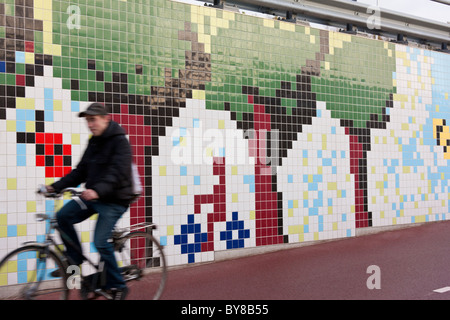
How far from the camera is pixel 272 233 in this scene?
21.6ft

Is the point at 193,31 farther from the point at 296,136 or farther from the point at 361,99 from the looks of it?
the point at 361,99

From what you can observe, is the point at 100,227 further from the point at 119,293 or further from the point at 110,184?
the point at 119,293

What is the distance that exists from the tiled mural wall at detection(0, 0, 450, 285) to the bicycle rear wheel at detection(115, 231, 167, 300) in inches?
42.0

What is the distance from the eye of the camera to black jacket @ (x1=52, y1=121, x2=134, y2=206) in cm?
338

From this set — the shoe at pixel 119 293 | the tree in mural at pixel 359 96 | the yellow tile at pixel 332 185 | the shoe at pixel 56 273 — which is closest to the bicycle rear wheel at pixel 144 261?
the shoe at pixel 119 293

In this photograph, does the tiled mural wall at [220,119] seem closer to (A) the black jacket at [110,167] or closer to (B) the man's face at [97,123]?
(A) the black jacket at [110,167]

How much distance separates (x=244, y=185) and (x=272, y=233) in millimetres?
906

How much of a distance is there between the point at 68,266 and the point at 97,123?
117cm

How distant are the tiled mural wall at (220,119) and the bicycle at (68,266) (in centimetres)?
62

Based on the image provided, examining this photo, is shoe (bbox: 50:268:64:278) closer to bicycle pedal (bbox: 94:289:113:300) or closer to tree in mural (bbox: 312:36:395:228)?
bicycle pedal (bbox: 94:289:113:300)

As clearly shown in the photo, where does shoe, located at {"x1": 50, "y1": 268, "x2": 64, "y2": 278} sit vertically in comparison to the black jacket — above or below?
below

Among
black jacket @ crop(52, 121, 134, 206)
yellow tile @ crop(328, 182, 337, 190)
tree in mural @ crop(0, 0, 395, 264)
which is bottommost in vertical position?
yellow tile @ crop(328, 182, 337, 190)

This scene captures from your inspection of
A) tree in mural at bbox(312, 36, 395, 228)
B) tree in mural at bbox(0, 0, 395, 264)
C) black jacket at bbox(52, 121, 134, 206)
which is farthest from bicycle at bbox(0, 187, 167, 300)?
tree in mural at bbox(312, 36, 395, 228)

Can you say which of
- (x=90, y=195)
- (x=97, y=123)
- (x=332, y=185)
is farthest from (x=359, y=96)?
(x=90, y=195)
